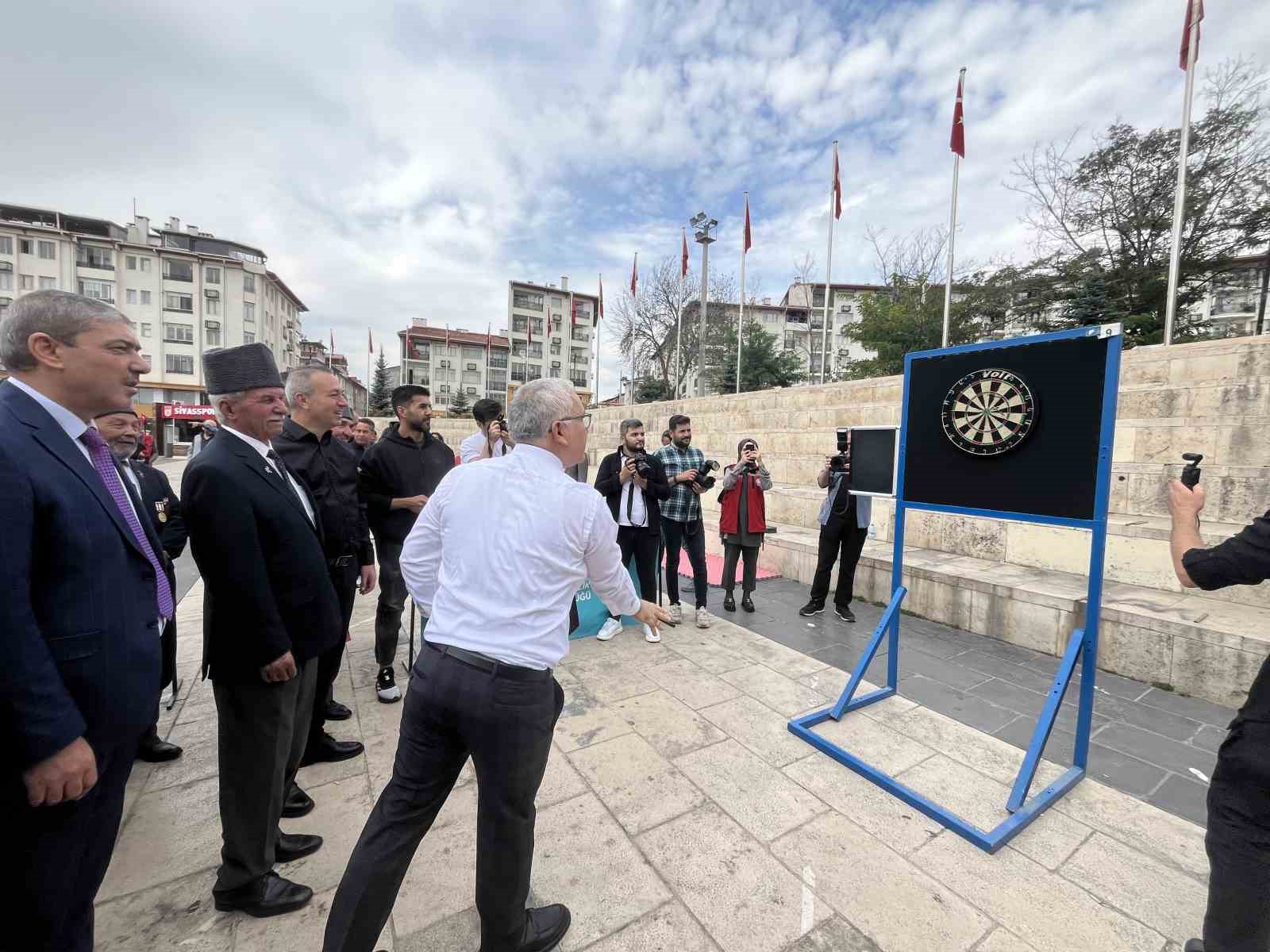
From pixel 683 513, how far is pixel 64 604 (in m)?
4.27

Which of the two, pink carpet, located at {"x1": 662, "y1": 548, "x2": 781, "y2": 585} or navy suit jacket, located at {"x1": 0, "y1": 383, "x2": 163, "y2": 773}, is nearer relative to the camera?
navy suit jacket, located at {"x1": 0, "y1": 383, "x2": 163, "y2": 773}

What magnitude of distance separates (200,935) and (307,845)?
42 centimetres

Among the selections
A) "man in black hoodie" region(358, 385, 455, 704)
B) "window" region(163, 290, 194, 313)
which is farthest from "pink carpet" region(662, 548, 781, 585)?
"window" region(163, 290, 194, 313)

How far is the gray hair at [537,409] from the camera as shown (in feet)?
5.74

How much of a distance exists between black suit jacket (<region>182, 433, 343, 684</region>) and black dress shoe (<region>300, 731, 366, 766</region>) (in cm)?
121

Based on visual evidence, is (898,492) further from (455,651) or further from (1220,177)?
(1220,177)

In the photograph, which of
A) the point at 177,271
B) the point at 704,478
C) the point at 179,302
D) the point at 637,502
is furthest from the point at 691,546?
the point at 177,271

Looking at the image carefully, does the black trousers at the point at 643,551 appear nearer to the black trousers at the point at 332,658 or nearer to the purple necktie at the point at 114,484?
the black trousers at the point at 332,658

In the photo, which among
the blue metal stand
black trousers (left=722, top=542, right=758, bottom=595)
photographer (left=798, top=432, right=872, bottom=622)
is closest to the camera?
the blue metal stand

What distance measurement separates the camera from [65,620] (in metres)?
1.26

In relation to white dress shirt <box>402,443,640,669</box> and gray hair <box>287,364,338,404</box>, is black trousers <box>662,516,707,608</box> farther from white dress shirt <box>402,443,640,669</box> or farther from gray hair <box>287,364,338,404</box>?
white dress shirt <box>402,443,640,669</box>

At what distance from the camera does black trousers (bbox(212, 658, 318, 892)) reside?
190 centimetres

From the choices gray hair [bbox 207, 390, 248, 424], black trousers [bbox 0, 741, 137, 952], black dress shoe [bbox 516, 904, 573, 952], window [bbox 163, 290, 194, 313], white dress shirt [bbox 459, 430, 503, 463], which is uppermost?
window [bbox 163, 290, 194, 313]

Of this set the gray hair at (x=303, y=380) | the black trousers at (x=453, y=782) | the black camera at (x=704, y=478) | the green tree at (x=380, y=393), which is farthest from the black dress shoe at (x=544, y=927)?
the green tree at (x=380, y=393)
